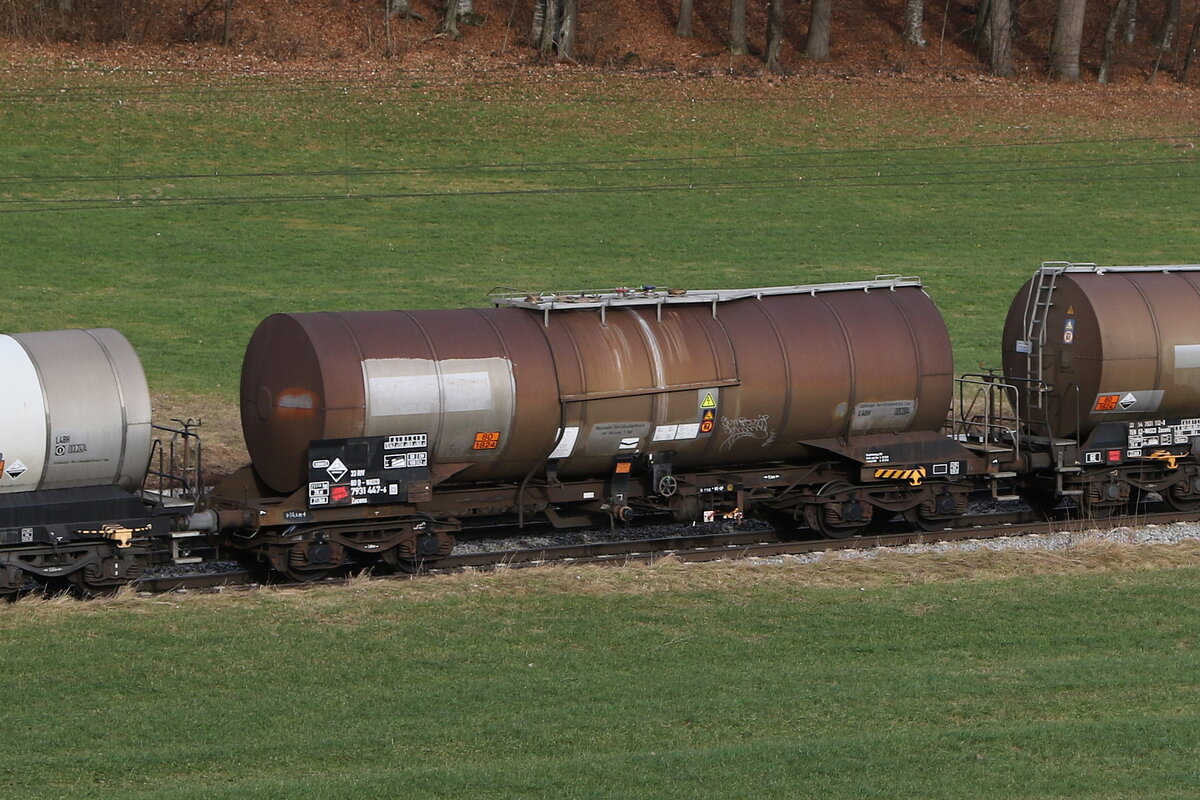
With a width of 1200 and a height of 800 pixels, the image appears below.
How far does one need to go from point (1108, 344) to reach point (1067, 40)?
145 feet

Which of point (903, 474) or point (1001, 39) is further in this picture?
point (1001, 39)

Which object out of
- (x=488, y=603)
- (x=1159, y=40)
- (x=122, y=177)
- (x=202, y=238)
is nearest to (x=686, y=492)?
(x=488, y=603)

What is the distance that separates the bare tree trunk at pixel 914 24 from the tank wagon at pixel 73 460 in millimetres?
54201

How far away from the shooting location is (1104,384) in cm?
2261

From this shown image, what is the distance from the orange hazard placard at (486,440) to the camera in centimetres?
1922

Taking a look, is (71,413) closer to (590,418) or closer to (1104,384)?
(590,418)

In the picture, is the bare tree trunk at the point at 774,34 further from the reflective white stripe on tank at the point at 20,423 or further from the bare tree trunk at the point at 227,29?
the reflective white stripe on tank at the point at 20,423

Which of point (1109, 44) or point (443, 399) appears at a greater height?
point (1109, 44)

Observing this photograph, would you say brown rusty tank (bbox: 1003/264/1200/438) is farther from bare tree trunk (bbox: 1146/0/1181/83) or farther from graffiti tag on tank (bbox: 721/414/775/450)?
bare tree trunk (bbox: 1146/0/1181/83)

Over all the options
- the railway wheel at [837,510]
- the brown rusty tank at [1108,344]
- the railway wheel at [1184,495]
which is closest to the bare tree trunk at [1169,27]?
the railway wheel at [1184,495]

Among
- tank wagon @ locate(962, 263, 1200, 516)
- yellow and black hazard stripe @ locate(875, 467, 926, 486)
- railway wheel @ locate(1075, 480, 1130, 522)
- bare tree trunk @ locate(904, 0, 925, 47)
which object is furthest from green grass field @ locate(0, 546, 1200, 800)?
bare tree trunk @ locate(904, 0, 925, 47)

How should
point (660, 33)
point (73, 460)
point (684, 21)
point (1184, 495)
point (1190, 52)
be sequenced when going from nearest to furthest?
point (73, 460)
point (1184, 495)
point (684, 21)
point (660, 33)
point (1190, 52)

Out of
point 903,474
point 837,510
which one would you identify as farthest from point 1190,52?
point 837,510

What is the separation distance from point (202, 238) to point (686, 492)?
23.7m
